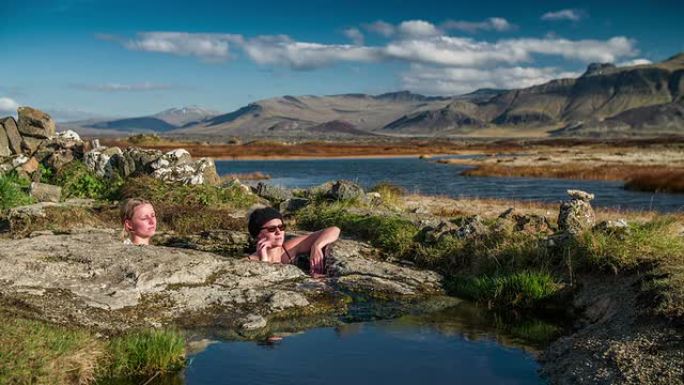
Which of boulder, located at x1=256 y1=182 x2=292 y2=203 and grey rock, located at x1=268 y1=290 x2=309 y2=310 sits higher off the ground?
boulder, located at x1=256 y1=182 x2=292 y2=203

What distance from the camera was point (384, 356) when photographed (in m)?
8.05

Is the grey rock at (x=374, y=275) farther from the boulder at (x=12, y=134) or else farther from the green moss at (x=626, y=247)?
the boulder at (x=12, y=134)

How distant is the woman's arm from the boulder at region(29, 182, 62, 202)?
9.34 m

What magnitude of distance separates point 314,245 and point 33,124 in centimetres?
1676

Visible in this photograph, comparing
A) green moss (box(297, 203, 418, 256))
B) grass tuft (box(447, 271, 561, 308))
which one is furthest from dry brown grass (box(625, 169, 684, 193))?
grass tuft (box(447, 271, 561, 308))

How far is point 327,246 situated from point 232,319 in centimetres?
385

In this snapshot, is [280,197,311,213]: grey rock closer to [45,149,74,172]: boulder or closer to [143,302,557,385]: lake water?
[45,149,74,172]: boulder

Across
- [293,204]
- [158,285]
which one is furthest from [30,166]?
[158,285]

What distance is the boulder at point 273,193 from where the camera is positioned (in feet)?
68.5

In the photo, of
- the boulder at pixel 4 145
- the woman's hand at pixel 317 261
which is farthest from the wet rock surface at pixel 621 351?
the boulder at pixel 4 145

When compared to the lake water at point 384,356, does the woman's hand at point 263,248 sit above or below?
above

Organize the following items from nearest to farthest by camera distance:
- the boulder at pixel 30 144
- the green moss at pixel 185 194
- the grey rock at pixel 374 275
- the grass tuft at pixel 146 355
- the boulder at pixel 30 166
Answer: the grass tuft at pixel 146 355
the grey rock at pixel 374 275
the green moss at pixel 185 194
the boulder at pixel 30 166
the boulder at pixel 30 144

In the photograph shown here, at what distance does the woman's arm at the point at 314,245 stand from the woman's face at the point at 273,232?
1.67 ft

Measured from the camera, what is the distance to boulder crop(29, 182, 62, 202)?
59.8ft
